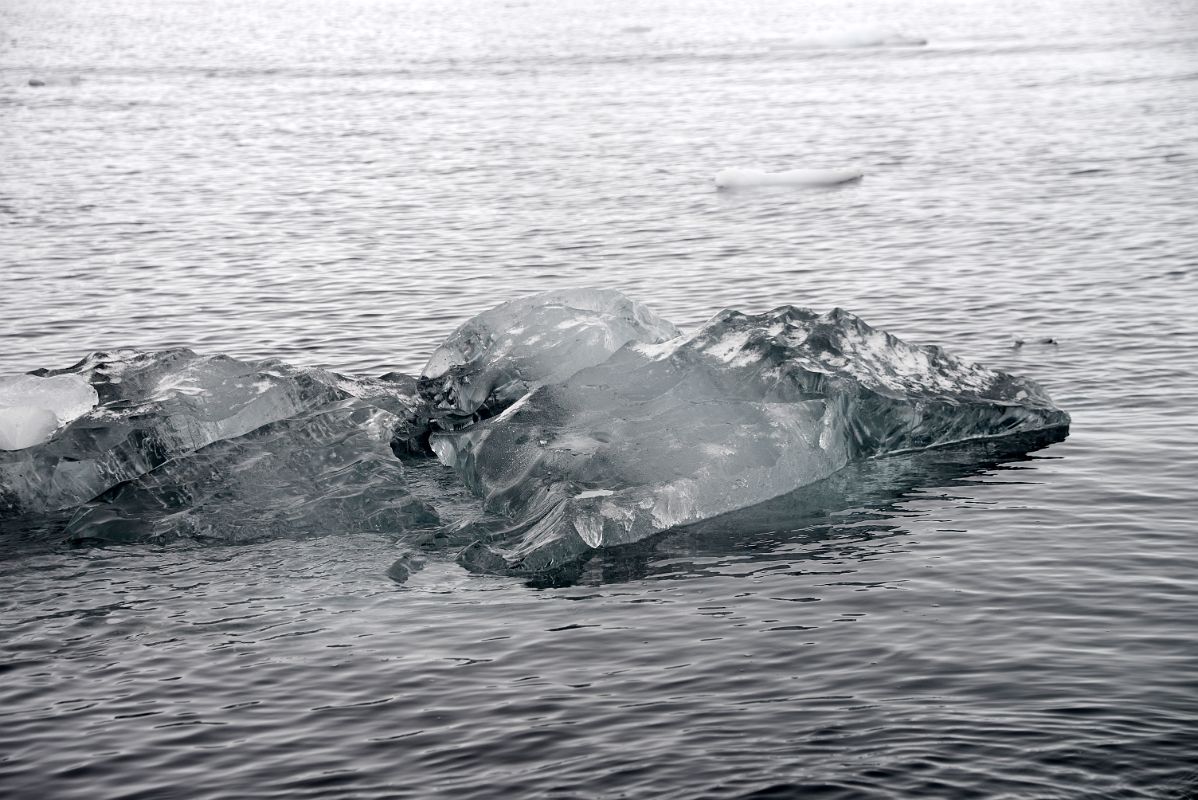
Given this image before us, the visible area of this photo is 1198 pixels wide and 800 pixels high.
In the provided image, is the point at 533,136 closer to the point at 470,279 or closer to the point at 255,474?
the point at 470,279

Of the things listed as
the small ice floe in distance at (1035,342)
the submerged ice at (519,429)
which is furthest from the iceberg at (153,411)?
the small ice floe in distance at (1035,342)

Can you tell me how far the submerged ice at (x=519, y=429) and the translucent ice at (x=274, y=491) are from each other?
0.02 metres

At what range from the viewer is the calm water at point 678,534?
11078mm

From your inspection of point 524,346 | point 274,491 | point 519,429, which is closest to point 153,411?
point 274,491

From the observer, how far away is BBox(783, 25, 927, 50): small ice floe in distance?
72000 mm

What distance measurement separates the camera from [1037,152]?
131 feet

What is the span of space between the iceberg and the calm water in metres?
1.60

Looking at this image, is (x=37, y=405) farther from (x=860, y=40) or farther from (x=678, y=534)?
(x=860, y=40)

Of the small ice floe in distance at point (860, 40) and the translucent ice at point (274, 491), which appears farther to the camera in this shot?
the small ice floe in distance at point (860, 40)

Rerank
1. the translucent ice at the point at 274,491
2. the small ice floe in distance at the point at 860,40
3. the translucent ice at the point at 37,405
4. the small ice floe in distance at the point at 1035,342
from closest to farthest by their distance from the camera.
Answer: the translucent ice at the point at 274,491 → the translucent ice at the point at 37,405 → the small ice floe in distance at the point at 1035,342 → the small ice floe in distance at the point at 860,40

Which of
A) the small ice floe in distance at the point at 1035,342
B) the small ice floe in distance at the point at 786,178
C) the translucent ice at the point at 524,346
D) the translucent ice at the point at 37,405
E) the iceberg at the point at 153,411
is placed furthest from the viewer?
the small ice floe in distance at the point at 786,178

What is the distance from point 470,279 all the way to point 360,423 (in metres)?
11.4

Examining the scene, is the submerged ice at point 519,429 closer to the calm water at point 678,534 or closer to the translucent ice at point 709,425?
the translucent ice at point 709,425

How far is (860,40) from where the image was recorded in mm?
72000
